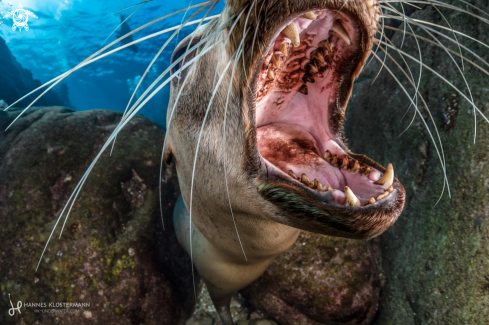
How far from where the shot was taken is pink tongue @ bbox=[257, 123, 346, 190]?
1603 mm

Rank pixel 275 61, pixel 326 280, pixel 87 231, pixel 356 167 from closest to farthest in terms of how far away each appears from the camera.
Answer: pixel 275 61, pixel 356 167, pixel 326 280, pixel 87 231

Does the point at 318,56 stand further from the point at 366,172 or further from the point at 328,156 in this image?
the point at 366,172

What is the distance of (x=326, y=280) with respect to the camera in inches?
118

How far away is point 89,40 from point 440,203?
138 ft

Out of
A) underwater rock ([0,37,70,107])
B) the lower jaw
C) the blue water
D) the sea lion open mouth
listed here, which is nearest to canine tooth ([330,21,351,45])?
the sea lion open mouth

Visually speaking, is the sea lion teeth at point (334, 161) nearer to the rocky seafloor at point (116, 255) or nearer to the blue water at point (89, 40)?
the rocky seafloor at point (116, 255)

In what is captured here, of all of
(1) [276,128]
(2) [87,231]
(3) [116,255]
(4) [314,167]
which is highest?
(1) [276,128]

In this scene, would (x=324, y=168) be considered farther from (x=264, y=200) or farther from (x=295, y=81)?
(x=295, y=81)

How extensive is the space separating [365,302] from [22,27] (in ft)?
148

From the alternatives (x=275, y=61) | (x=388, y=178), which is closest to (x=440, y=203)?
(x=388, y=178)

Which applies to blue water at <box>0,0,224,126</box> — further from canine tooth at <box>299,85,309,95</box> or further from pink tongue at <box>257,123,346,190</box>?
pink tongue at <box>257,123,346,190</box>

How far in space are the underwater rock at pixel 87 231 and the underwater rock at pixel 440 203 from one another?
9.31ft

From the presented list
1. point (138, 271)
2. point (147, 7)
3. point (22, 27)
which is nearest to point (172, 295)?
point (138, 271)

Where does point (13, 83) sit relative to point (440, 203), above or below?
below
